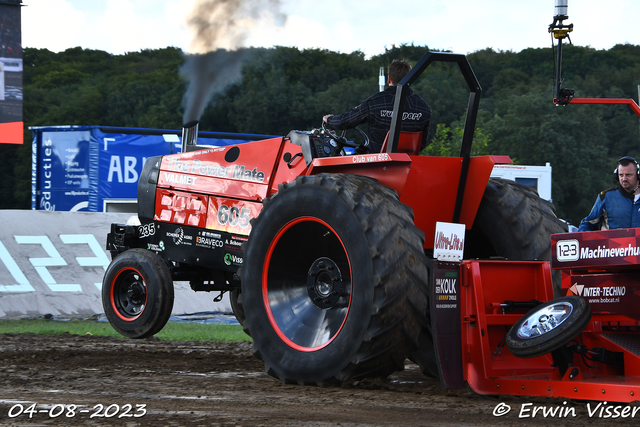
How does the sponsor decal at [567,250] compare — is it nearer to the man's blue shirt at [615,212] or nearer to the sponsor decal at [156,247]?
the man's blue shirt at [615,212]

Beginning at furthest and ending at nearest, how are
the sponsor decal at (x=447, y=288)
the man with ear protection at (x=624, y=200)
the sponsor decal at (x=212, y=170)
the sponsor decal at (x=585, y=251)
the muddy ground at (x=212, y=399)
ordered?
the sponsor decal at (x=212, y=170)
the man with ear protection at (x=624, y=200)
the sponsor decal at (x=447, y=288)
the sponsor decal at (x=585, y=251)
the muddy ground at (x=212, y=399)

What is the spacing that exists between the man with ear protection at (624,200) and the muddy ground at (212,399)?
6.96 ft

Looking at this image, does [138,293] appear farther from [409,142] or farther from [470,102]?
[470,102]

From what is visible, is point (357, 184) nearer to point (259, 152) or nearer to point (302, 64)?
point (259, 152)

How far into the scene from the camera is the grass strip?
384 inches

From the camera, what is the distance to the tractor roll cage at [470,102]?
5496 mm

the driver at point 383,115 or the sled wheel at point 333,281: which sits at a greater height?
the driver at point 383,115

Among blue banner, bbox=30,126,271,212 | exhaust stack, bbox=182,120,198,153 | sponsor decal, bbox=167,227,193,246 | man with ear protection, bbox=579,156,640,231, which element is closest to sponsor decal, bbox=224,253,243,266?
sponsor decal, bbox=167,227,193,246

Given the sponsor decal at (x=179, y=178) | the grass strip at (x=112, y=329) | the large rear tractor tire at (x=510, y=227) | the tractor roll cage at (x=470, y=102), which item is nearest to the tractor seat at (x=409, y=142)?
the tractor roll cage at (x=470, y=102)

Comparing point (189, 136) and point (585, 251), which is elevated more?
point (189, 136)

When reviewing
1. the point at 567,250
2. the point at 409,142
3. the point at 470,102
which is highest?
the point at 470,102

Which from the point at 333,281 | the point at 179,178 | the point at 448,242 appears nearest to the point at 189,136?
the point at 179,178

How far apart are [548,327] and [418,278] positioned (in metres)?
0.83

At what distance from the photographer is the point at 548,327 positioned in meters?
4.56
